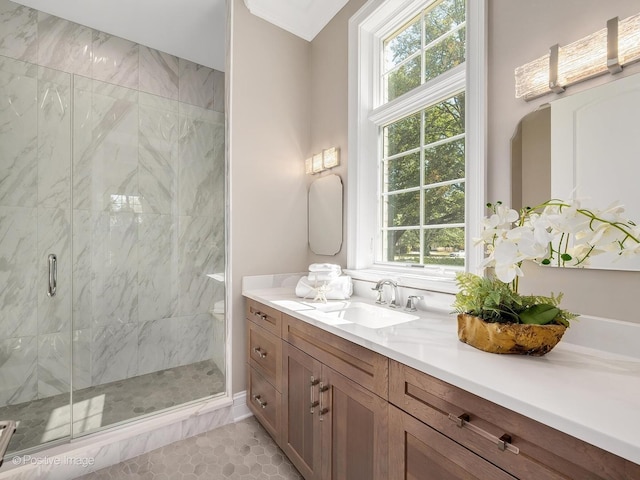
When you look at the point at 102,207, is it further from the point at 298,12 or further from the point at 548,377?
the point at 548,377

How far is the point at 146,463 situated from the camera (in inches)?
67.0

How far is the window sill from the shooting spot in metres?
1.48

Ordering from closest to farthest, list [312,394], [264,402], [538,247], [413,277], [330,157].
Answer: [538,247]
[312,394]
[413,277]
[264,402]
[330,157]

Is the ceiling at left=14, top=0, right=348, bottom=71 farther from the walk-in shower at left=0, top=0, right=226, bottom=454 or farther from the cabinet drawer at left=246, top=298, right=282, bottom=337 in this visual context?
the cabinet drawer at left=246, top=298, right=282, bottom=337

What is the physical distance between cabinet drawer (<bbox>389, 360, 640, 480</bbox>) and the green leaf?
33cm

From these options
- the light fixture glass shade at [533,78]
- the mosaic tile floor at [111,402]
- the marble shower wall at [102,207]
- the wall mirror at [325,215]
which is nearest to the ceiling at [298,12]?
the marble shower wall at [102,207]

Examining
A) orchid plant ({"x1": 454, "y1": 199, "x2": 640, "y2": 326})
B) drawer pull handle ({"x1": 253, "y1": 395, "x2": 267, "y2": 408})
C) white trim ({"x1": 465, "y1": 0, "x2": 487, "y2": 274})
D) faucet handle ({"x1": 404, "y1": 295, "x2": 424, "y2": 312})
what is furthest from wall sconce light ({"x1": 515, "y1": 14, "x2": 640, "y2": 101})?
drawer pull handle ({"x1": 253, "y1": 395, "x2": 267, "y2": 408})

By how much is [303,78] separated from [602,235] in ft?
7.86

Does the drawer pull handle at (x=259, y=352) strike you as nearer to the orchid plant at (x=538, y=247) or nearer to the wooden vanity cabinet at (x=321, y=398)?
the wooden vanity cabinet at (x=321, y=398)

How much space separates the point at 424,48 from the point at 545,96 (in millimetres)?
942

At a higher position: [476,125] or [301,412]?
[476,125]

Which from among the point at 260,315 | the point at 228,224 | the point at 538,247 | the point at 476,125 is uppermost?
the point at 476,125

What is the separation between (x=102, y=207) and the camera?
2.33 metres

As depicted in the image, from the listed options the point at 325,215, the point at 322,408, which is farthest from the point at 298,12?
the point at 322,408
